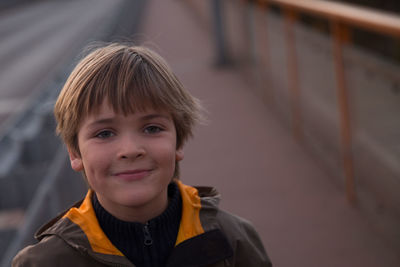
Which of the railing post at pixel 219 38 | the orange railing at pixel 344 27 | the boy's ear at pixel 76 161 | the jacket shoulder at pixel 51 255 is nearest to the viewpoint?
the jacket shoulder at pixel 51 255

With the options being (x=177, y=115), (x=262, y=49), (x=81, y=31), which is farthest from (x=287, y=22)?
(x=81, y=31)

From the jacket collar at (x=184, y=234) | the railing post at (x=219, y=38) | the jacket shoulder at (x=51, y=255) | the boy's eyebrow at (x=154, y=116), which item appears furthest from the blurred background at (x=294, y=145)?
the railing post at (x=219, y=38)

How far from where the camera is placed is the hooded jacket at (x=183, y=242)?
1942 millimetres

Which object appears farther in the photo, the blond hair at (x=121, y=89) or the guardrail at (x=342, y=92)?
the guardrail at (x=342, y=92)

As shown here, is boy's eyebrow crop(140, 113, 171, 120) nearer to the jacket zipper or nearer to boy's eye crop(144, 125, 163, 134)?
boy's eye crop(144, 125, 163, 134)

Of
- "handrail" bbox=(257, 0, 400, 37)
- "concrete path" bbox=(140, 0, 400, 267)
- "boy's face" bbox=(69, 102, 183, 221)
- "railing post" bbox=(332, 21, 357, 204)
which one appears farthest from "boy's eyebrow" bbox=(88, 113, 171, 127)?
"railing post" bbox=(332, 21, 357, 204)

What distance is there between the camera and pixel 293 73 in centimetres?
615

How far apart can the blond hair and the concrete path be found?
0.74 m

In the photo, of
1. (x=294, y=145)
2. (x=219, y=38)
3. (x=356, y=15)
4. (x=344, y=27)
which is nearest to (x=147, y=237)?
(x=356, y=15)

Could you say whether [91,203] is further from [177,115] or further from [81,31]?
[81,31]

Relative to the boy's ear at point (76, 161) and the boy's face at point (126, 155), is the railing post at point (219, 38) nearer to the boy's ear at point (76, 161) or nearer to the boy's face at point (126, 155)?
the boy's ear at point (76, 161)

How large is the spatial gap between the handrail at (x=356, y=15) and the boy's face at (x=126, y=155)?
1776 mm

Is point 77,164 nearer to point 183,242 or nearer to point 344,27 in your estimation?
point 183,242

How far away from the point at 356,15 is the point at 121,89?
2.32m
